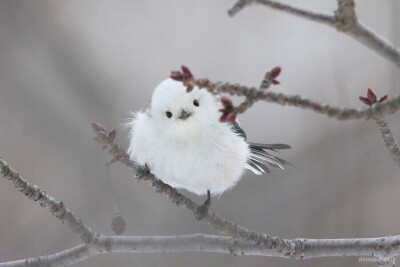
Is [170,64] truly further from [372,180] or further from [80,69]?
[372,180]

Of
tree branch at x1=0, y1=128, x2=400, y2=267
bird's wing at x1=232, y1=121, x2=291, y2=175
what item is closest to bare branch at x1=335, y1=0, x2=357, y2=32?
tree branch at x1=0, y1=128, x2=400, y2=267

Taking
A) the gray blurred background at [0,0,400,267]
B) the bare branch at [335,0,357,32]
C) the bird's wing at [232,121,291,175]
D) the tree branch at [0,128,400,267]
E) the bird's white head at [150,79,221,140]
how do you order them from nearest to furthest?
1. the bare branch at [335,0,357,32]
2. the tree branch at [0,128,400,267]
3. the bird's white head at [150,79,221,140]
4. the bird's wing at [232,121,291,175]
5. the gray blurred background at [0,0,400,267]

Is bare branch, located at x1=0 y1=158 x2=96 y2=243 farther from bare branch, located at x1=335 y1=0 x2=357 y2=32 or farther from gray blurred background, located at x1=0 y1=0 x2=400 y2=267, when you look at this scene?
gray blurred background, located at x1=0 y1=0 x2=400 y2=267

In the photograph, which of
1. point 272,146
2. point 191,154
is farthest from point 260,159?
point 191,154

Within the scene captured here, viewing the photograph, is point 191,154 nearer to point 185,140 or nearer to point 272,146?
point 185,140

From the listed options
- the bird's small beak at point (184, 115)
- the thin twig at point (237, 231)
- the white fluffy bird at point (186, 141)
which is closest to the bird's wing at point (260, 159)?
the white fluffy bird at point (186, 141)

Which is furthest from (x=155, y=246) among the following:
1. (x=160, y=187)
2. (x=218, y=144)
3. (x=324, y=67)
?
(x=324, y=67)

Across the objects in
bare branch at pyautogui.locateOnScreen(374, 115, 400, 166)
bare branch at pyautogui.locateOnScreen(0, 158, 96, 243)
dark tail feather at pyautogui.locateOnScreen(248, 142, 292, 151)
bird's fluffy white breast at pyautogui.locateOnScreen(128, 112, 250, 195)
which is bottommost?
bare branch at pyautogui.locateOnScreen(0, 158, 96, 243)
